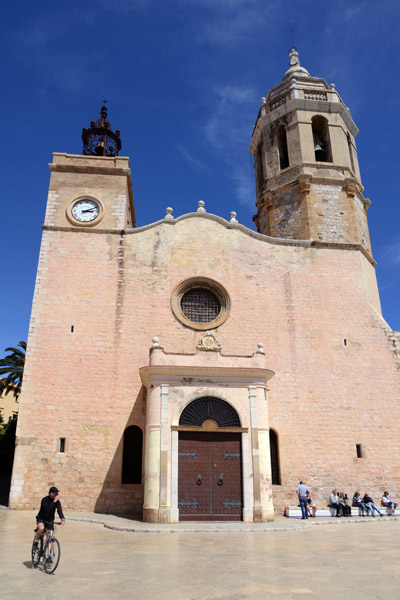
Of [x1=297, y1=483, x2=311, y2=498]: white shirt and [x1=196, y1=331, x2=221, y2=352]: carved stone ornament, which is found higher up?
[x1=196, y1=331, x2=221, y2=352]: carved stone ornament

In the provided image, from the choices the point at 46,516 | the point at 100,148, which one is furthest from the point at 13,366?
the point at 46,516

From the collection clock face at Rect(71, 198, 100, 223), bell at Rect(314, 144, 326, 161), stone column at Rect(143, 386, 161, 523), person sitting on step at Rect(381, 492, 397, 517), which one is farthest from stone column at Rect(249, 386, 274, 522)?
bell at Rect(314, 144, 326, 161)

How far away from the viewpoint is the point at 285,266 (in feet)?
61.7

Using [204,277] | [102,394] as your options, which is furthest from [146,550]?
[204,277]

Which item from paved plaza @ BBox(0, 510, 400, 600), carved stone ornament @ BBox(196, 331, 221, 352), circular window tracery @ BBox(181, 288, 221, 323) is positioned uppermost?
circular window tracery @ BBox(181, 288, 221, 323)

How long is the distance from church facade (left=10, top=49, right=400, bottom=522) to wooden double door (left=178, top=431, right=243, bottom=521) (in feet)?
0.10

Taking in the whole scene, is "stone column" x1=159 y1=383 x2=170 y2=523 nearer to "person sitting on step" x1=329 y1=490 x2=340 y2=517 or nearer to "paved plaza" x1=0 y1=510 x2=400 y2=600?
"paved plaza" x1=0 y1=510 x2=400 y2=600

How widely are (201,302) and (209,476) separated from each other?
7072mm

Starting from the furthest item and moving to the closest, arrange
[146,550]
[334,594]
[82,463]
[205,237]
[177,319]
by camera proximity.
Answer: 1. [205,237]
2. [177,319]
3. [82,463]
4. [146,550]
5. [334,594]

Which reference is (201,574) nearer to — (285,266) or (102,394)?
(102,394)

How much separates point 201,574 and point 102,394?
986 cm

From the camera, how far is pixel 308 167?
2081 centimetres

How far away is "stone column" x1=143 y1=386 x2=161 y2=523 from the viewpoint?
41.0 ft

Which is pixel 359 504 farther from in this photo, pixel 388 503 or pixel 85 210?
pixel 85 210
